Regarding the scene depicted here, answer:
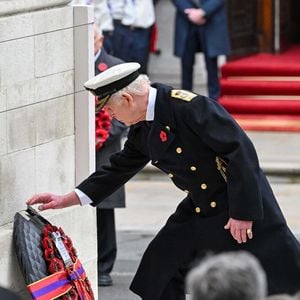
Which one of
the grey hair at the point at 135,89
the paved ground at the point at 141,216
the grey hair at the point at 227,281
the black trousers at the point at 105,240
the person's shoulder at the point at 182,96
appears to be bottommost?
the paved ground at the point at 141,216

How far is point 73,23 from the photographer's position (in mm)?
7016

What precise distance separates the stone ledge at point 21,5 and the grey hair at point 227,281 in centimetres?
275

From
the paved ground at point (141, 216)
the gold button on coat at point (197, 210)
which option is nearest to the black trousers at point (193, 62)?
the paved ground at point (141, 216)

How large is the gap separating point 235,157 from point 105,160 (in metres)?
2.60

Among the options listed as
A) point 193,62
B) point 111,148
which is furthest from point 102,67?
point 193,62

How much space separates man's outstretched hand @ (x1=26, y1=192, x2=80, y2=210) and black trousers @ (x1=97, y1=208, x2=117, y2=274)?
6.23 ft

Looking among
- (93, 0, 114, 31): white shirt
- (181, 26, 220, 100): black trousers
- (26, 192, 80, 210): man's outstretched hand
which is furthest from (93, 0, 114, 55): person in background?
(26, 192, 80, 210): man's outstretched hand

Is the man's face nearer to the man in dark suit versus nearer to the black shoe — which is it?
the black shoe

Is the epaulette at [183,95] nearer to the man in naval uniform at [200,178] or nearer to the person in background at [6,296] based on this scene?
the man in naval uniform at [200,178]

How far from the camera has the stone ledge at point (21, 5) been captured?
6.40 metres

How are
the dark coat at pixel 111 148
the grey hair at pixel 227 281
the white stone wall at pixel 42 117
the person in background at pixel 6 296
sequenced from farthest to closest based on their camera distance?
the dark coat at pixel 111 148 → the white stone wall at pixel 42 117 → the person in background at pixel 6 296 → the grey hair at pixel 227 281

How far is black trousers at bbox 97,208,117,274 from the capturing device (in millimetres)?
8578

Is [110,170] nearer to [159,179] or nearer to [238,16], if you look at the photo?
[159,179]

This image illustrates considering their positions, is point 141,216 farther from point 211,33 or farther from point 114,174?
point 114,174
